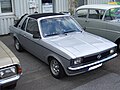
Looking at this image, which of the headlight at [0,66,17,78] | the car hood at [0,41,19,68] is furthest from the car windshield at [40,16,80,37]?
the headlight at [0,66,17,78]

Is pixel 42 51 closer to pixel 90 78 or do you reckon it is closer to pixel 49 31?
pixel 49 31

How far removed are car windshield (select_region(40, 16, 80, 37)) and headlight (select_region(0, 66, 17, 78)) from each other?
5.73ft

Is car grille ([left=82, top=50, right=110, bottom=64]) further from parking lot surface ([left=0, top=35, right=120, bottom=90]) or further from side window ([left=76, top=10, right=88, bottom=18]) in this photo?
side window ([left=76, top=10, right=88, bottom=18])

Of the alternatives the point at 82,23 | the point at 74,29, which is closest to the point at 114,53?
the point at 74,29

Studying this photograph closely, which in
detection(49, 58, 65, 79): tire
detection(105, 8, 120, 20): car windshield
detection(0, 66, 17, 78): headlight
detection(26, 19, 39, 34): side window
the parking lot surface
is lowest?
the parking lot surface

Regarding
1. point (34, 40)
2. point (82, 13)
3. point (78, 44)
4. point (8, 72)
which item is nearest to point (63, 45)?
point (78, 44)

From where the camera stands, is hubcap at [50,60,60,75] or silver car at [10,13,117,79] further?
hubcap at [50,60,60,75]

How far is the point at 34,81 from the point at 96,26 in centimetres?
337

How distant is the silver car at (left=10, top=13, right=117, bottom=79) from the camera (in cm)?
396

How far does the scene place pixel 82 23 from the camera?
7172 millimetres

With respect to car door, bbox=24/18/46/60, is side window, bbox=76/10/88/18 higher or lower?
higher

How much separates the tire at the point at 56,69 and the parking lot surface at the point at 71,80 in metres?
0.11

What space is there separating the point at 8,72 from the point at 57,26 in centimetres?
229

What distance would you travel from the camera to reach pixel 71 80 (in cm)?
428
